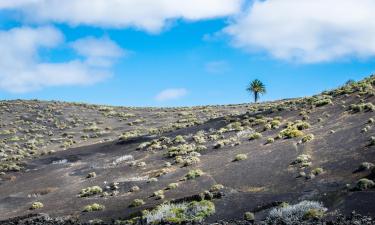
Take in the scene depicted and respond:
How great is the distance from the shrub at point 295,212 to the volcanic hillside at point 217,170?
144 millimetres

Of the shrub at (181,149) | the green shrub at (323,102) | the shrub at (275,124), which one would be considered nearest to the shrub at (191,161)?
the shrub at (181,149)

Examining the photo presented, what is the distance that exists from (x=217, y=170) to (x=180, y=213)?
11607 mm

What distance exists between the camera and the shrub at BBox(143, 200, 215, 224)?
3111cm

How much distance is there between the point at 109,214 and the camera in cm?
3644

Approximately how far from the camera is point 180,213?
32219mm

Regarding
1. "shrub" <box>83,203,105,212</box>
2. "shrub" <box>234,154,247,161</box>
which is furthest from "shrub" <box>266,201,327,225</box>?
"shrub" <box>234,154,247,161</box>

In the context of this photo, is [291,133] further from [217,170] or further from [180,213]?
[180,213]

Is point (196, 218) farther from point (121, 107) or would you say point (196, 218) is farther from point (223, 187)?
point (121, 107)

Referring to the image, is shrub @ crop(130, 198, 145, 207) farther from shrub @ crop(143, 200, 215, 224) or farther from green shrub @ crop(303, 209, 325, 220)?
green shrub @ crop(303, 209, 325, 220)

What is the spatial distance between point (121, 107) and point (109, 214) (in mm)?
87896

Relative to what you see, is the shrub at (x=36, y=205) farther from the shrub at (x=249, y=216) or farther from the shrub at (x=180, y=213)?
the shrub at (x=249, y=216)

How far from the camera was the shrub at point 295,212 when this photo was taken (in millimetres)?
27484

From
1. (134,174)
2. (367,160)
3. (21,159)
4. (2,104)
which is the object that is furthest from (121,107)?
(367,160)

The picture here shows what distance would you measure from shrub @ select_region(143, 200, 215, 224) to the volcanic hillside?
0.08 meters
